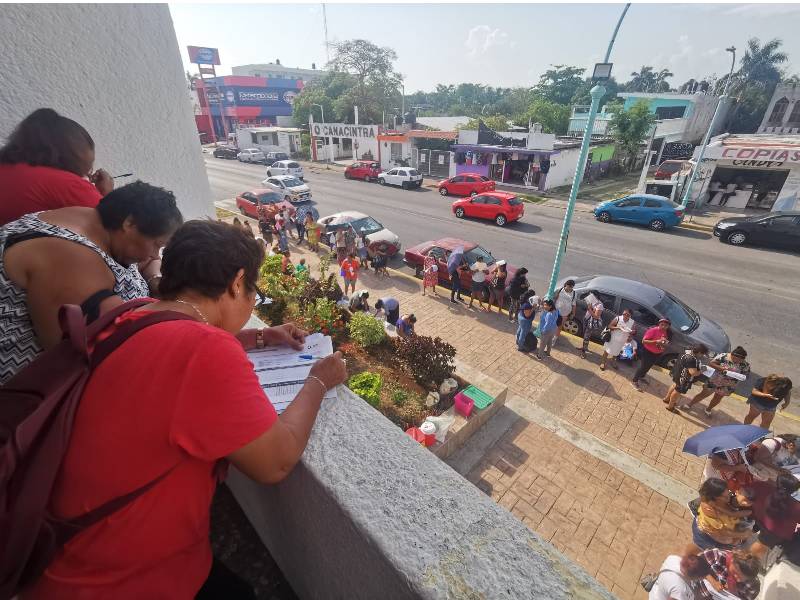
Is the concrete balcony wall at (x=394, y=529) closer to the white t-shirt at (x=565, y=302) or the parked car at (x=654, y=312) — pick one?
the white t-shirt at (x=565, y=302)

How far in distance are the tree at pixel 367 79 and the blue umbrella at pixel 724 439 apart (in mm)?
45902

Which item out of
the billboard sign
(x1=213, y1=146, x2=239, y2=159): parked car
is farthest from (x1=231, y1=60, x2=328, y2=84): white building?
(x1=213, y1=146, x2=239, y2=159): parked car

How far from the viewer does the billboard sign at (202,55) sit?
49812 millimetres

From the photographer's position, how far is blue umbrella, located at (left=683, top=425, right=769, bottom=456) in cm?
414

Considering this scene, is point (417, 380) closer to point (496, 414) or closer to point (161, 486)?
point (496, 414)

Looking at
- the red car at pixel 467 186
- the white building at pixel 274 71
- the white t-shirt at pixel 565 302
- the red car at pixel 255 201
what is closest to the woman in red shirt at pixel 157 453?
the white t-shirt at pixel 565 302

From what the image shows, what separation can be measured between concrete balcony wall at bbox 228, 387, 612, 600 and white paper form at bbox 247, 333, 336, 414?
0.23 m

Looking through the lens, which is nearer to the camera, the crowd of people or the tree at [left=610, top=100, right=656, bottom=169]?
the crowd of people

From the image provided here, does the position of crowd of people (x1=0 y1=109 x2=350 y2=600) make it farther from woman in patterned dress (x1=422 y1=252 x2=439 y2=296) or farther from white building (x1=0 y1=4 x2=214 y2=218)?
woman in patterned dress (x1=422 y1=252 x2=439 y2=296)

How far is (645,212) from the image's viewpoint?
57.1 feet

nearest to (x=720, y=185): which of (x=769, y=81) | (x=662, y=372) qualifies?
(x=662, y=372)

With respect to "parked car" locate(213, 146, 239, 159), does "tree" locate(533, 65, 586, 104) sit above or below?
above

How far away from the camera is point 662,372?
7.74 m

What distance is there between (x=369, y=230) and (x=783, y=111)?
53554mm
